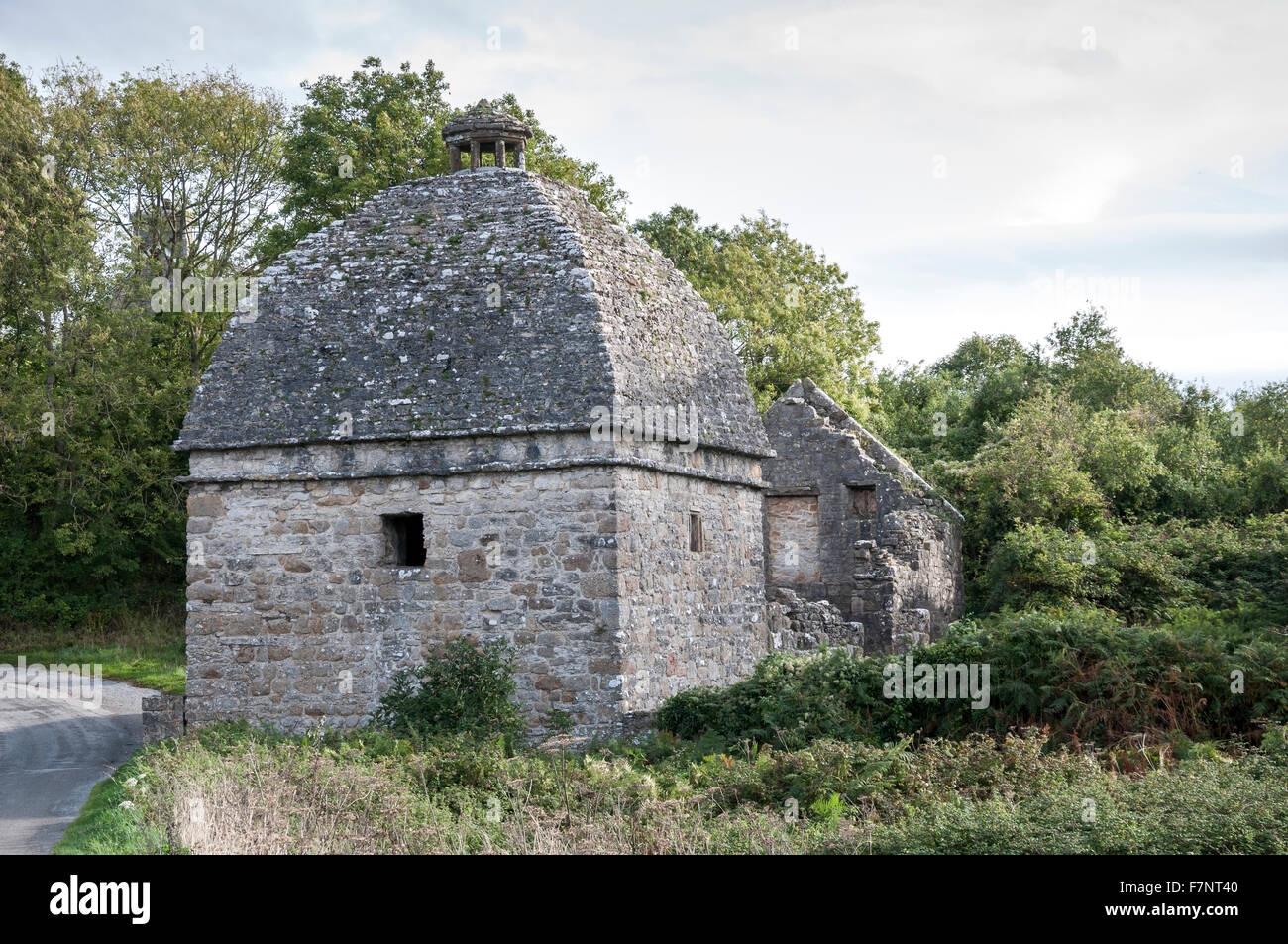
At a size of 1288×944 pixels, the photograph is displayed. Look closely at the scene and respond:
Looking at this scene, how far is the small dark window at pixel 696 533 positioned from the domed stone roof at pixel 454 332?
1.06m

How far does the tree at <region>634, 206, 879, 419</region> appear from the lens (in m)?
32.1

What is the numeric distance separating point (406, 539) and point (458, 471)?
157cm

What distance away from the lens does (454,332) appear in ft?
50.2

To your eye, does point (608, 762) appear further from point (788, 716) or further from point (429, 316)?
point (429, 316)

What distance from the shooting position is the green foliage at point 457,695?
1390 centimetres

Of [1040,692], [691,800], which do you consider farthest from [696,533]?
[691,800]

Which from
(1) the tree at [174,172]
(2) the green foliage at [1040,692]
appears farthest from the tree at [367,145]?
(2) the green foliage at [1040,692]

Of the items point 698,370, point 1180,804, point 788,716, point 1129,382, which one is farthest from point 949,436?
point 1180,804

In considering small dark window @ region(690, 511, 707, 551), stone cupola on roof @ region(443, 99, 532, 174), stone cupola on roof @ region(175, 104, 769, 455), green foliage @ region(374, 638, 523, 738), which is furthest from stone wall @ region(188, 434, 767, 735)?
stone cupola on roof @ region(443, 99, 532, 174)

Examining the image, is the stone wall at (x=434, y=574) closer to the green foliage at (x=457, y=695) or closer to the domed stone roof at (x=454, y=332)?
the green foliage at (x=457, y=695)

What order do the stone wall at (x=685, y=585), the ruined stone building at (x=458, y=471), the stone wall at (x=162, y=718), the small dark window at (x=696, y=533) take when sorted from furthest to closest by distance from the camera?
the small dark window at (x=696, y=533)
the stone wall at (x=162, y=718)
the stone wall at (x=685, y=585)
the ruined stone building at (x=458, y=471)

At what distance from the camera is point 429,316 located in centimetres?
1545

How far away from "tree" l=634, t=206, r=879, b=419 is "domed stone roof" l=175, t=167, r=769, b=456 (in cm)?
1495

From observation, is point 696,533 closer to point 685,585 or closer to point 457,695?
point 685,585
